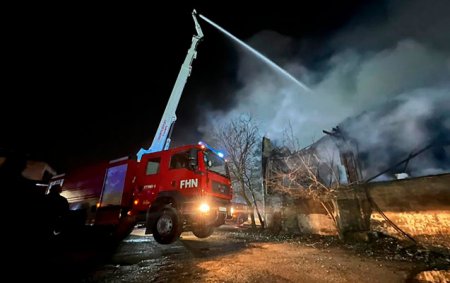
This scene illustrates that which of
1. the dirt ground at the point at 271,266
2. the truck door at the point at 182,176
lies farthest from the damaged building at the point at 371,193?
the truck door at the point at 182,176

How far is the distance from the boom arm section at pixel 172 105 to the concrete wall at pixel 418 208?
962cm

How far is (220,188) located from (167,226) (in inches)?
80.6

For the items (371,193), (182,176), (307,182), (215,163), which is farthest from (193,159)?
(307,182)

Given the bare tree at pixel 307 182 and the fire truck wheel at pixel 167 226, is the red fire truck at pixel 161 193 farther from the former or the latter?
the bare tree at pixel 307 182

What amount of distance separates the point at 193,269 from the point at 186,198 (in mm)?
2318

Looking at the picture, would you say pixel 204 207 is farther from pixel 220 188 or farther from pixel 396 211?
pixel 396 211

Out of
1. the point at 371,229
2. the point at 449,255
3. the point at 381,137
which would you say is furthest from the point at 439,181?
the point at 381,137

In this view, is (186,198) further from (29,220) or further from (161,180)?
(29,220)

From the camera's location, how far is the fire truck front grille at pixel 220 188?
713cm

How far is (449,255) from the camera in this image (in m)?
5.98

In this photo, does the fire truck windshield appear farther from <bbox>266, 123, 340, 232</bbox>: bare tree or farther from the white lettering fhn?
<bbox>266, 123, 340, 232</bbox>: bare tree

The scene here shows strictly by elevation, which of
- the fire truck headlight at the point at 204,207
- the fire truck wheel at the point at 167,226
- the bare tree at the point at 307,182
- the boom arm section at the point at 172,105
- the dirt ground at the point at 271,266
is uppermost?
the boom arm section at the point at 172,105

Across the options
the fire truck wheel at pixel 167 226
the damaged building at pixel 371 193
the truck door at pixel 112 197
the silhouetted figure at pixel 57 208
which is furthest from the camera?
the truck door at pixel 112 197

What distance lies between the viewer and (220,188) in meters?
Answer: 7.44
